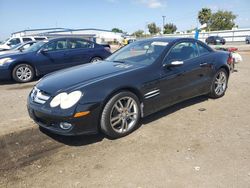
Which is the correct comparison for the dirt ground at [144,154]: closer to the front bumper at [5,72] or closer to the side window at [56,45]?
the front bumper at [5,72]

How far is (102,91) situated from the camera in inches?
147

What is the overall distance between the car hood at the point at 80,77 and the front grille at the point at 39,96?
0.06 meters

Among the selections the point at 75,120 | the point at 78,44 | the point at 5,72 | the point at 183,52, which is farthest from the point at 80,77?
the point at 78,44

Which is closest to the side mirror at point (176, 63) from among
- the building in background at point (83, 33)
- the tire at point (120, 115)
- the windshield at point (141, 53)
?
the windshield at point (141, 53)

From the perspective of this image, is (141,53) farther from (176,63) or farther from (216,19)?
(216,19)

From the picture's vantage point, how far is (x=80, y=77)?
4.13 m

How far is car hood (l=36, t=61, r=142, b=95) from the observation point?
3850 mm

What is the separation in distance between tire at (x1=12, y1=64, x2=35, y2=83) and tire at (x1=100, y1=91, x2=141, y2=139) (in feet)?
19.0

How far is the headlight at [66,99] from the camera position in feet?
11.8

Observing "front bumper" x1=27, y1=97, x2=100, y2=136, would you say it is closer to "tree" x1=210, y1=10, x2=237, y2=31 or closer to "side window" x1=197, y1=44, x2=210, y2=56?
"side window" x1=197, y1=44, x2=210, y2=56

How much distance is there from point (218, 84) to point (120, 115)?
2.90 m

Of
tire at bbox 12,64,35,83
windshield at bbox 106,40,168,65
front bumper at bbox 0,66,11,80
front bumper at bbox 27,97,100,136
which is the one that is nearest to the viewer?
front bumper at bbox 27,97,100,136

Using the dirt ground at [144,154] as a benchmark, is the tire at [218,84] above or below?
above

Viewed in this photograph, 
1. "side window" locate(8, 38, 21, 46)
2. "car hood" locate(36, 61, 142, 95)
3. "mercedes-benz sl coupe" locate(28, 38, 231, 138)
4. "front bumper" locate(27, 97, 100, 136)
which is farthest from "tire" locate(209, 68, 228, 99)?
"side window" locate(8, 38, 21, 46)
